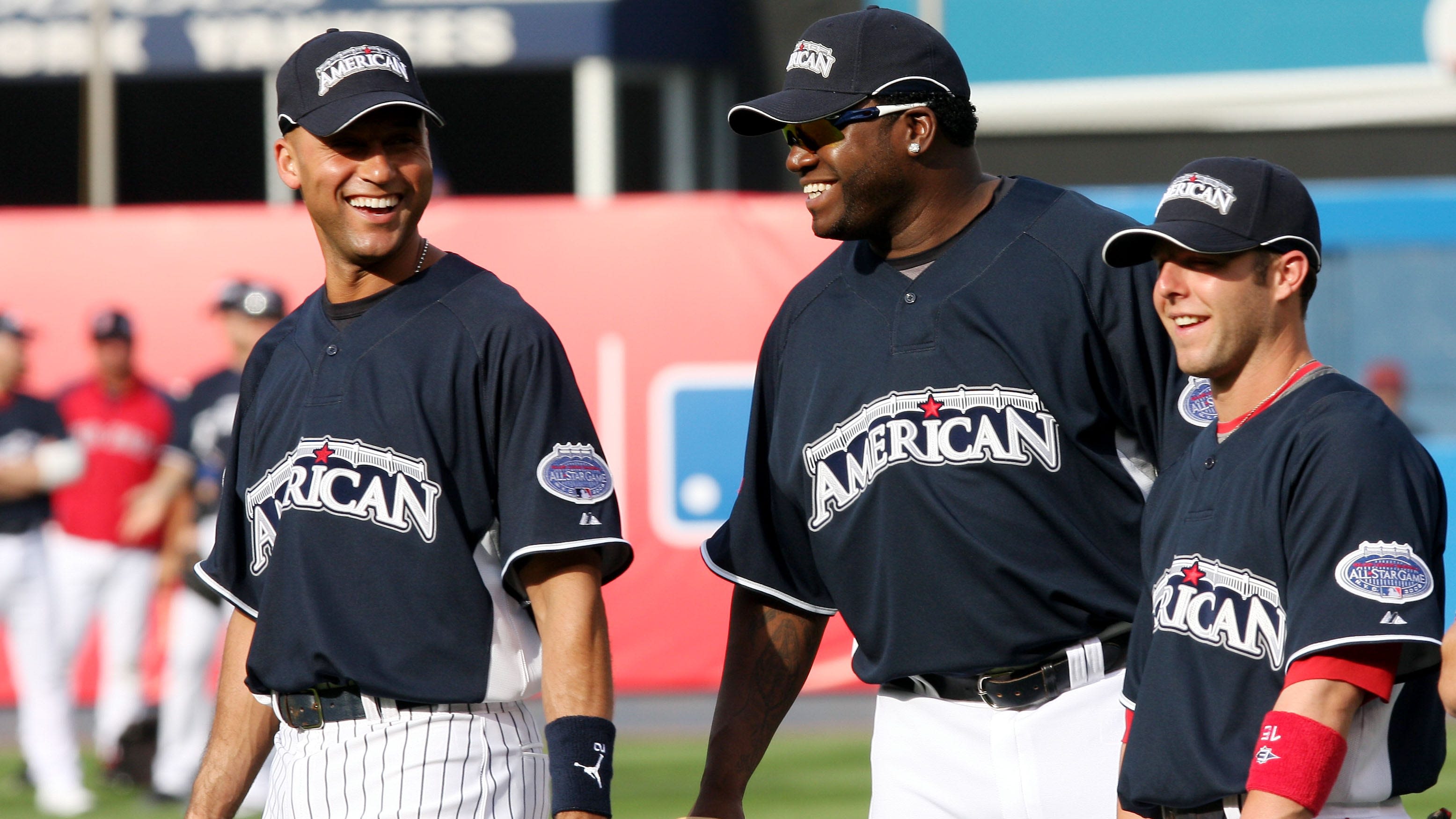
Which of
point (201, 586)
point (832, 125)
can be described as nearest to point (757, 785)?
point (201, 586)

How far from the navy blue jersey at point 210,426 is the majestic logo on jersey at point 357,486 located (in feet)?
16.0

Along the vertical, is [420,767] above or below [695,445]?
above

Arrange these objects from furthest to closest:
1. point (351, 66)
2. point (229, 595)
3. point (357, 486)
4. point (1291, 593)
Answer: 1. point (229, 595)
2. point (351, 66)
3. point (357, 486)
4. point (1291, 593)

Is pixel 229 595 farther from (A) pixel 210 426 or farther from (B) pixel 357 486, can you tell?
(A) pixel 210 426

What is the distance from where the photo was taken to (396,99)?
134 inches

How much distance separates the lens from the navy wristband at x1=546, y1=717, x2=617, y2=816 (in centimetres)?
313

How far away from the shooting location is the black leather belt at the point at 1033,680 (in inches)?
137

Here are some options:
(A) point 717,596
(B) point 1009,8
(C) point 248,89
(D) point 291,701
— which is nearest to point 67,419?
(A) point 717,596

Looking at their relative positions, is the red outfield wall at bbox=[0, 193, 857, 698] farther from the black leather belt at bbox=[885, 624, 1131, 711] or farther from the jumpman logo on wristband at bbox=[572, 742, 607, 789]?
the jumpman logo on wristband at bbox=[572, 742, 607, 789]

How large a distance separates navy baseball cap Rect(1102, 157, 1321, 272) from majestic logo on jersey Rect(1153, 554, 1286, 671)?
0.53 meters

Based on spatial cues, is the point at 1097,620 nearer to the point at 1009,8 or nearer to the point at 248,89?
the point at 1009,8

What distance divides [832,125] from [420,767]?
4.79ft

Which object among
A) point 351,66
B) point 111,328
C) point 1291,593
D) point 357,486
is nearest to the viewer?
point 1291,593

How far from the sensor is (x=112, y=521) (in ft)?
29.0
